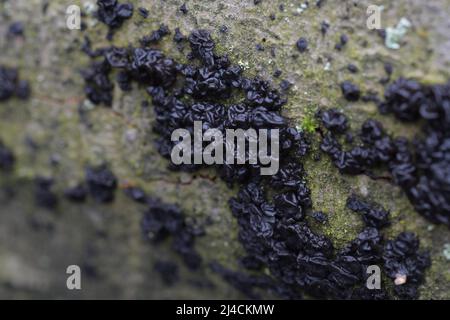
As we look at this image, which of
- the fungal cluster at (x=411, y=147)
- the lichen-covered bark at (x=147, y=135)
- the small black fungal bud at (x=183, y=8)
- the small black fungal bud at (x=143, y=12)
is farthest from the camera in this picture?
the small black fungal bud at (x=143, y=12)

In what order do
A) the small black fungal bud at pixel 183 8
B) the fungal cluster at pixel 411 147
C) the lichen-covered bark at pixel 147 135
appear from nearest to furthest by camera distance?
1. the fungal cluster at pixel 411 147
2. the lichen-covered bark at pixel 147 135
3. the small black fungal bud at pixel 183 8

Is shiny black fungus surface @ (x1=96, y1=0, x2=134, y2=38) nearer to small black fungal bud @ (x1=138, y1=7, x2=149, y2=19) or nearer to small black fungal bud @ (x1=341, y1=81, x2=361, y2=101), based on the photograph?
small black fungal bud @ (x1=138, y1=7, x2=149, y2=19)

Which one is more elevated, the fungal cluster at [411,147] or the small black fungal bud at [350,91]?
the small black fungal bud at [350,91]

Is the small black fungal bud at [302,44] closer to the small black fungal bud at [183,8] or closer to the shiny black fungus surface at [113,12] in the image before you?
the small black fungal bud at [183,8]

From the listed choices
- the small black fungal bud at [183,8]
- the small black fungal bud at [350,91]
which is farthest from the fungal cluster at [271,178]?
the small black fungal bud at [183,8]

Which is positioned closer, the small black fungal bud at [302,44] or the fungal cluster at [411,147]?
the fungal cluster at [411,147]

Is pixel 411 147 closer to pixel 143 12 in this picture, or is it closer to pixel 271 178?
pixel 271 178

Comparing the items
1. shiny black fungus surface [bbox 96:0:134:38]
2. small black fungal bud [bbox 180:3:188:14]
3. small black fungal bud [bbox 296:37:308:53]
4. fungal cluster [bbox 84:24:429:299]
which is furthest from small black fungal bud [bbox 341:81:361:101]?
shiny black fungus surface [bbox 96:0:134:38]

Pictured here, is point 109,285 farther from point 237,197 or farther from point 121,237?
point 237,197
